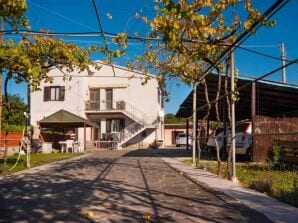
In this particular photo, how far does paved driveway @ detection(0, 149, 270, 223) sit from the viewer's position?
303 inches

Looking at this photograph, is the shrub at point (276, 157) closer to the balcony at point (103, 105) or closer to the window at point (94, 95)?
the balcony at point (103, 105)

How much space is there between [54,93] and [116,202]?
40.3 metres

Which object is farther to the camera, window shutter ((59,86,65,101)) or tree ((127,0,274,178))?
window shutter ((59,86,65,101))

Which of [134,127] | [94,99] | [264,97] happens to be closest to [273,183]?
[264,97]

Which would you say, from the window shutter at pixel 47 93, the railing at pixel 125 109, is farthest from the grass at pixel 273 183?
the window shutter at pixel 47 93

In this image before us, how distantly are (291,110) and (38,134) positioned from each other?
20136 mm

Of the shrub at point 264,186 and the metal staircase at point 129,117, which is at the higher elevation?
the metal staircase at point 129,117

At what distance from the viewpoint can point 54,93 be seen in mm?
48406

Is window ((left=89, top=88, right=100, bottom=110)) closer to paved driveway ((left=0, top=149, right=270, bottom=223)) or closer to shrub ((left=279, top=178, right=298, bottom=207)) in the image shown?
paved driveway ((left=0, top=149, right=270, bottom=223))

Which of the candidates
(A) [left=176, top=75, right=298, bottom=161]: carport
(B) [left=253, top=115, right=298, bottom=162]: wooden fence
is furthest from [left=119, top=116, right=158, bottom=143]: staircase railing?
(B) [left=253, top=115, right=298, bottom=162]: wooden fence

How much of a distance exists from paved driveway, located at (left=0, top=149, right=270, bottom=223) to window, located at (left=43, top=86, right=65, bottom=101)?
34970mm

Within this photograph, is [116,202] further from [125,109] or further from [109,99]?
[109,99]

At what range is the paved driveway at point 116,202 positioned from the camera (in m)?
7.70

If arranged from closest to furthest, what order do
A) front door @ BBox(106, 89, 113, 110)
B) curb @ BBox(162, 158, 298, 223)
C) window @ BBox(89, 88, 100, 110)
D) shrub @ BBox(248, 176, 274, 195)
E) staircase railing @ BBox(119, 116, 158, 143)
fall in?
curb @ BBox(162, 158, 298, 223) < shrub @ BBox(248, 176, 274, 195) < staircase railing @ BBox(119, 116, 158, 143) < front door @ BBox(106, 89, 113, 110) < window @ BBox(89, 88, 100, 110)
